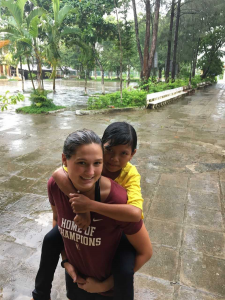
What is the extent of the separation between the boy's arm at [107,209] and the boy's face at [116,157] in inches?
12.4

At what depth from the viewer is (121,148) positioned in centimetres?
142

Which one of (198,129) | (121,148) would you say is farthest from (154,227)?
(198,129)

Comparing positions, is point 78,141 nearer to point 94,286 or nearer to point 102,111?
point 94,286

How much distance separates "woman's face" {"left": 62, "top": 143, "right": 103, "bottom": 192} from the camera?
106 centimetres

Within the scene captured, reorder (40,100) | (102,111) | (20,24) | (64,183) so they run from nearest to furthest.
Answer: (64,183) < (20,24) < (102,111) < (40,100)

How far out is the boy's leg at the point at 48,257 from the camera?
1467 mm

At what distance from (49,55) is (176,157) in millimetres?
7868

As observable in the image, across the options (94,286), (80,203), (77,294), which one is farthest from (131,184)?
(77,294)

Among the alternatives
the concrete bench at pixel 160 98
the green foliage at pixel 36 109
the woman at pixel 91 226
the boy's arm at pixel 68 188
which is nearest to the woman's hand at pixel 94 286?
the woman at pixel 91 226

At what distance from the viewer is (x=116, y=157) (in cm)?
139

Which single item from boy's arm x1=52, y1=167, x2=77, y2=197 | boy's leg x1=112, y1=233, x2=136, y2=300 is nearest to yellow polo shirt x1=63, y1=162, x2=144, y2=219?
boy's arm x1=52, y1=167, x2=77, y2=197

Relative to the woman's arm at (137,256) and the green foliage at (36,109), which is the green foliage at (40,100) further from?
the woman's arm at (137,256)

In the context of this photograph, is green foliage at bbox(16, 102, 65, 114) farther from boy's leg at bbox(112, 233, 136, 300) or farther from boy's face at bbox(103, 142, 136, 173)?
boy's leg at bbox(112, 233, 136, 300)

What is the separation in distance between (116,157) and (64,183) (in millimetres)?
367
